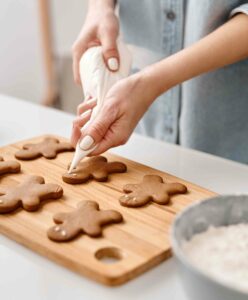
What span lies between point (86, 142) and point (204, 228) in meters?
0.35

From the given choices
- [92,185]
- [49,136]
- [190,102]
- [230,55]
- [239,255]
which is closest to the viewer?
[239,255]

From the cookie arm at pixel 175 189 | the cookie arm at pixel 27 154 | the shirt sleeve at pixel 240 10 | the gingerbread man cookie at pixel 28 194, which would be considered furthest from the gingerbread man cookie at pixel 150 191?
the shirt sleeve at pixel 240 10

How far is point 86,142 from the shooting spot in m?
0.90

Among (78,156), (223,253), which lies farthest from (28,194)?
(223,253)

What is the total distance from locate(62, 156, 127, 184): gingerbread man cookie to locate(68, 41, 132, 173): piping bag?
30mm

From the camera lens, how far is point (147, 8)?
1.17 metres

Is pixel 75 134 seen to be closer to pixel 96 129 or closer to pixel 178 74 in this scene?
pixel 96 129

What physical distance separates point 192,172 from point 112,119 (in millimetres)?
168

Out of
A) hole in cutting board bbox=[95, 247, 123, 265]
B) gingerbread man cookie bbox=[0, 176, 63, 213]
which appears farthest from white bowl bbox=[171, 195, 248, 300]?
gingerbread man cookie bbox=[0, 176, 63, 213]

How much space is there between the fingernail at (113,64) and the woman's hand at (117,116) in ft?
0.30

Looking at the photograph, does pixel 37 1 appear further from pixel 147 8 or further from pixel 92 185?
pixel 92 185

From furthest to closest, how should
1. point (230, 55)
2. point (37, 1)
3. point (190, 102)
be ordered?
point (37, 1) → point (190, 102) → point (230, 55)

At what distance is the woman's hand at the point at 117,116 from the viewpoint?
2.96 ft

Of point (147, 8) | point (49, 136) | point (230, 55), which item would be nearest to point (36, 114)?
point (49, 136)
